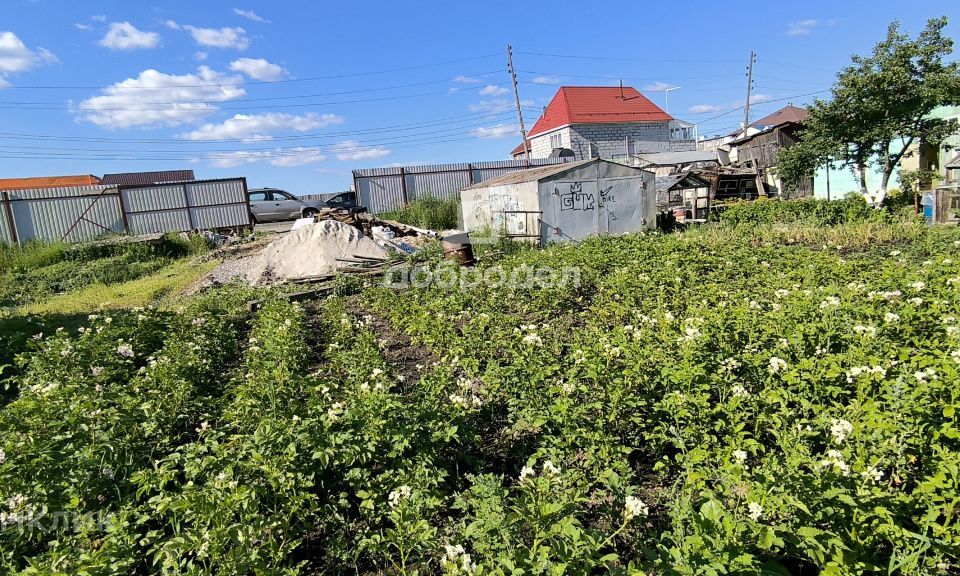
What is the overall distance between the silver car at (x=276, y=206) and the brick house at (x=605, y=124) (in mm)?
21925

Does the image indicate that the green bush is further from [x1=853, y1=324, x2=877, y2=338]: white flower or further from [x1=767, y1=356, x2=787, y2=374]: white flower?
[x1=767, y1=356, x2=787, y2=374]: white flower

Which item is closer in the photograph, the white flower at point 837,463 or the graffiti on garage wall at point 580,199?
the white flower at point 837,463

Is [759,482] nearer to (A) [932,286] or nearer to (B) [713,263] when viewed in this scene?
(A) [932,286]

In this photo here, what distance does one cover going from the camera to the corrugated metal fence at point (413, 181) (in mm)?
21891

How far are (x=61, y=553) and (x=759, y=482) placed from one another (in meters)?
2.80

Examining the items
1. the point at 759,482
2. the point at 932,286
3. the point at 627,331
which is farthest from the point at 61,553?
the point at 932,286

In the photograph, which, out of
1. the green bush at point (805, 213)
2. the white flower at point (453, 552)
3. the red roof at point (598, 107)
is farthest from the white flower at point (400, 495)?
the red roof at point (598, 107)

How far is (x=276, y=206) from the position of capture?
817 inches

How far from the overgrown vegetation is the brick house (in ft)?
63.5

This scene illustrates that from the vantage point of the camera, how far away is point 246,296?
29.7 ft

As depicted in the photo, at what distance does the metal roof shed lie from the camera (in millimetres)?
14008

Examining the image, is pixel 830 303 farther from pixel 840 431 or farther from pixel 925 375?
pixel 840 431

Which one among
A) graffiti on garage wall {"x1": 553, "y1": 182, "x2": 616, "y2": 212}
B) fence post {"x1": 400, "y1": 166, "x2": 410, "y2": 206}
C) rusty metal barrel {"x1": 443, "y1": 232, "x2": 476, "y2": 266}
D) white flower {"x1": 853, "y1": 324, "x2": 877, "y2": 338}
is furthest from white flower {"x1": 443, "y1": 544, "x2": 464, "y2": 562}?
fence post {"x1": 400, "y1": 166, "x2": 410, "y2": 206}

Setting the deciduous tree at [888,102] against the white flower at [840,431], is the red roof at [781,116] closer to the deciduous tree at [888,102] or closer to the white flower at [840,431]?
the deciduous tree at [888,102]
